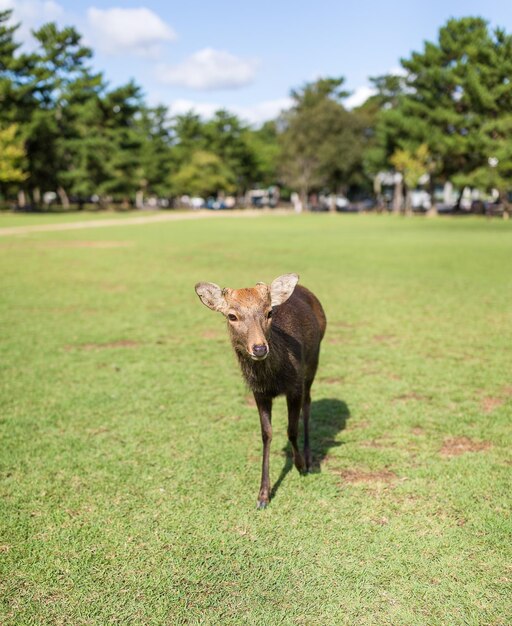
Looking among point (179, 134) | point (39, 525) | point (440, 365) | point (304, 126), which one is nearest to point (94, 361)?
point (39, 525)

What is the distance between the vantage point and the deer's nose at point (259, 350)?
371cm

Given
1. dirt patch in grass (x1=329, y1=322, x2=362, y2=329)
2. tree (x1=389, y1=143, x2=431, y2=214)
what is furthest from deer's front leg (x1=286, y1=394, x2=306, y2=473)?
tree (x1=389, y1=143, x2=431, y2=214)

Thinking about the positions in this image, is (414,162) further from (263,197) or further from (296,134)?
(263,197)

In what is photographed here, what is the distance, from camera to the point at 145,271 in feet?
59.2

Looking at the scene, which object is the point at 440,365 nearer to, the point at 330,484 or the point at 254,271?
the point at 330,484

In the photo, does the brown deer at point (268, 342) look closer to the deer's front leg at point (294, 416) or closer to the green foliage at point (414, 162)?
the deer's front leg at point (294, 416)

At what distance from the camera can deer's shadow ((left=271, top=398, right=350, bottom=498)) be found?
5059 mm

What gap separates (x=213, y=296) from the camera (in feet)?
13.5

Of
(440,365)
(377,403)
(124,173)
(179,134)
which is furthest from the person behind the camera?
(179,134)

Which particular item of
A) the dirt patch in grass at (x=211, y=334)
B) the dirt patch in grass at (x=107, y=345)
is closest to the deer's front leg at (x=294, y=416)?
the dirt patch in grass at (x=107, y=345)

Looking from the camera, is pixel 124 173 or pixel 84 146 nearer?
pixel 84 146

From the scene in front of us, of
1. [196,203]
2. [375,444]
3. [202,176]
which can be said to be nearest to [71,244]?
[375,444]

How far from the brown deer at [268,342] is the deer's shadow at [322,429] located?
210 mm

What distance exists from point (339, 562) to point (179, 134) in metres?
99.6
